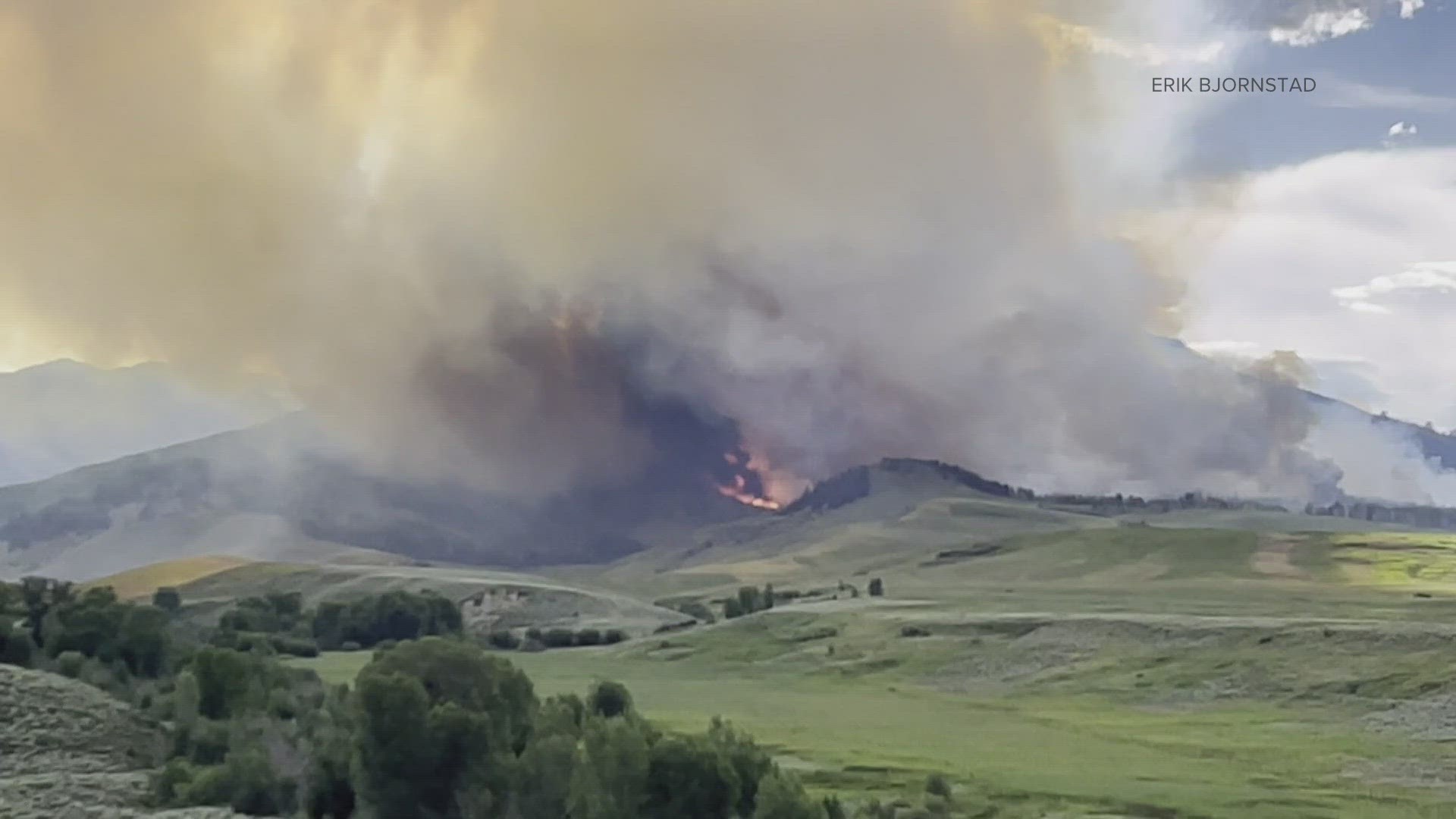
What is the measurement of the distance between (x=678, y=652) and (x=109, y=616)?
77.8 metres

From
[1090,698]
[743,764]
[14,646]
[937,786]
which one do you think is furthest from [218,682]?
[1090,698]

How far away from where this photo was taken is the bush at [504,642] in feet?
630

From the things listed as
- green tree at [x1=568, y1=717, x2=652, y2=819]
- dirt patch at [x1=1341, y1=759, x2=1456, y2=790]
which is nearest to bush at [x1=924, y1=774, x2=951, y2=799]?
green tree at [x1=568, y1=717, x2=652, y2=819]

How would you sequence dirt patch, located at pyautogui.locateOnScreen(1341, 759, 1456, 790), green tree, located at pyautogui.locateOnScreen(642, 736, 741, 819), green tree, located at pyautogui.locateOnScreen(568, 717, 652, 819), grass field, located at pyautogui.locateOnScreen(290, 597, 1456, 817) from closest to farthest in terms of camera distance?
green tree, located at pyautogui.locateOnScreen(568, 717, 652, 819) < green tree, located at pyautogui.locateOnScreen(642, 736, 741, 819) < grass field, located at pyautogui.locateOnScreen(290, 597, 1456, 817) < dirt patch, located at pyautogui.locateOnScreen(1341, 759, 1456, 790)

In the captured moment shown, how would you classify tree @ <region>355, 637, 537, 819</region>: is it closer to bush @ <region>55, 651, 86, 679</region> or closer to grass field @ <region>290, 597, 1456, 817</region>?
grass field @ <region>290, 597, 1456, 817</region>

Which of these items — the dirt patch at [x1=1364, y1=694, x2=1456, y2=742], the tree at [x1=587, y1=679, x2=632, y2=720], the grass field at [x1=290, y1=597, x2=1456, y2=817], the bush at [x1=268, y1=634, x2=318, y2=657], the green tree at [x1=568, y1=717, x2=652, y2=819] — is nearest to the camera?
the green tree at [x1=568, y1=717, x2=652, y2=819]

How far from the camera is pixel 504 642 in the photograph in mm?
194500

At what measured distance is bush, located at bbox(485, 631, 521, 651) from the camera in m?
192

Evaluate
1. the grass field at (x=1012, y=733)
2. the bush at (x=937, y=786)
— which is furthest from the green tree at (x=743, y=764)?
the grass field at (x=1012, y=733)

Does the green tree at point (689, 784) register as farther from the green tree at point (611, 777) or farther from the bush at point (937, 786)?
the bush at point (937, 786)

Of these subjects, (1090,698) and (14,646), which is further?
(1090,698)

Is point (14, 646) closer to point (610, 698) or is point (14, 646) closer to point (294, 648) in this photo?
point (610, 698)

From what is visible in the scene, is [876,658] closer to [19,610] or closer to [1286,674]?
[1286,674]

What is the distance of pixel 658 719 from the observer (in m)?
107
